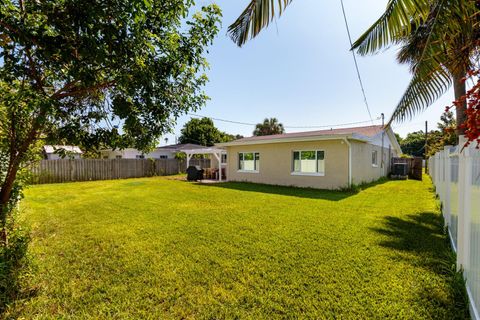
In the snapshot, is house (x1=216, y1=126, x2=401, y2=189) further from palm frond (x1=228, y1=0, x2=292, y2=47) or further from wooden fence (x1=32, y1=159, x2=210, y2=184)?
palm frond (x1=228, y1=0, x2=292, y2=47)

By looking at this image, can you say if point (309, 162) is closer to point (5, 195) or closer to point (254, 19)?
point (254, 19)

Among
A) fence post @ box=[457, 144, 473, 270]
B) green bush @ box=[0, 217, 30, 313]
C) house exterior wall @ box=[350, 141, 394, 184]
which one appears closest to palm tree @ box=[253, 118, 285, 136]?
house exterior wall @ box=[350, 141, 394, 184]

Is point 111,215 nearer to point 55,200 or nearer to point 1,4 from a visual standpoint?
point 55,200

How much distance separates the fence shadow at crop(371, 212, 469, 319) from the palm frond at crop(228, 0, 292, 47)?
4132 mm

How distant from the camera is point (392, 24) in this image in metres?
2.70

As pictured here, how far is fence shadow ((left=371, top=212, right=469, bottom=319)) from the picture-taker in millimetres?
3160

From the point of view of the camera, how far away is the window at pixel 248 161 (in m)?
16.2

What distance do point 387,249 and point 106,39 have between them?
17.6ft

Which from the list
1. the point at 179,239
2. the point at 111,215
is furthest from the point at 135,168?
the point at 179,239

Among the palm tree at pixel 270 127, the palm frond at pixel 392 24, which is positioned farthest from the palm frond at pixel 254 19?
the palm tree at pixel 270 127

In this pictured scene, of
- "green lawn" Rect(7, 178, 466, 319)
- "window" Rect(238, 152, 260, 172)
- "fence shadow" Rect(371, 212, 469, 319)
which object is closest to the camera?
"green lawn" Rect(7, 178, 466, 319)

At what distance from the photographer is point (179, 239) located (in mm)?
5320

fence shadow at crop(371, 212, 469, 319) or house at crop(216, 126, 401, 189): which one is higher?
house at crop(216, 126, 401, 189)

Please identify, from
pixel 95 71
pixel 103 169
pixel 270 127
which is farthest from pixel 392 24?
pixel 270 127
